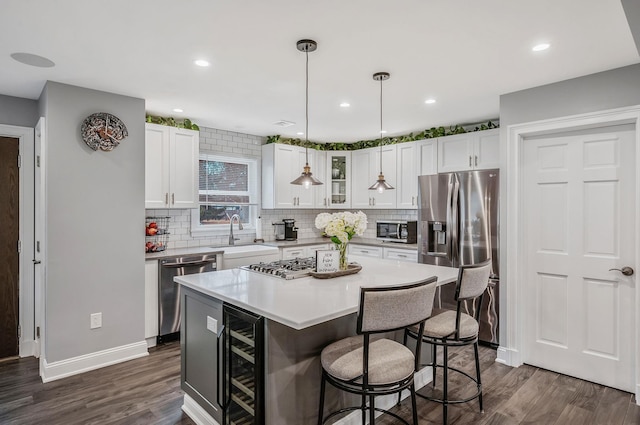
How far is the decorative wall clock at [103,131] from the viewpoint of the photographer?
3.29m

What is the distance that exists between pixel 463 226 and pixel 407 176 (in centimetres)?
145

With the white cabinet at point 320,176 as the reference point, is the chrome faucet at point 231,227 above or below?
below

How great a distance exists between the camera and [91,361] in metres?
3.34

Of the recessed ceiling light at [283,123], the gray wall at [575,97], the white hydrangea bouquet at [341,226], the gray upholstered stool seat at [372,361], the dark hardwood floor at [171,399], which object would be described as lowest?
the dark hardwood floor at [171,399]

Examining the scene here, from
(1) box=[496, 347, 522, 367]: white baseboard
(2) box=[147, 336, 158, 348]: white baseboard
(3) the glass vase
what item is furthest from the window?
(1) box=[496, 347, 522, 367]: white baseboard

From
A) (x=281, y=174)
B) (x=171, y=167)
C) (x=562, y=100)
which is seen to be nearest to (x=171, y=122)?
(x=171, y=167)

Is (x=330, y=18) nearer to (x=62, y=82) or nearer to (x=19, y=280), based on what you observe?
(x=62, y=82)

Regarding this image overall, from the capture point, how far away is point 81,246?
129 inches

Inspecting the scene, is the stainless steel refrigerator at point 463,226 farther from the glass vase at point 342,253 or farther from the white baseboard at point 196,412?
the white baseboard at point 196,412

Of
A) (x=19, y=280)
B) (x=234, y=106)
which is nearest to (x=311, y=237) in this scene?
(x=234, y=106)

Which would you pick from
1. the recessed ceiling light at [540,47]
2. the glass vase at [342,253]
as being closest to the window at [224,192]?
the glass vase at [342,253]

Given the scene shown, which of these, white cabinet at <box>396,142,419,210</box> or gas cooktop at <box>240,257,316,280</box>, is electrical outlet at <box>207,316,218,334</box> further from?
white cabinet at <box>396,142,419,210</box>

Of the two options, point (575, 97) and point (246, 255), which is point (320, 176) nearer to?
point (246, 255)

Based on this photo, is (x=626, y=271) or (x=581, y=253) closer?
(x=626, y=271)
